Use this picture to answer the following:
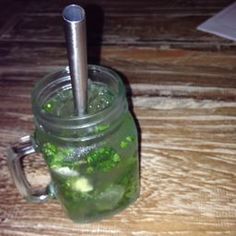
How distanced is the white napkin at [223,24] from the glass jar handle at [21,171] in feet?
1.54

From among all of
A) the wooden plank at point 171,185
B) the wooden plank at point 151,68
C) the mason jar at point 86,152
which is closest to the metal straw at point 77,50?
the mason jar at point 86,152

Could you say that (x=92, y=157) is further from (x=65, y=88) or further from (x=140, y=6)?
(x=140, y=6)

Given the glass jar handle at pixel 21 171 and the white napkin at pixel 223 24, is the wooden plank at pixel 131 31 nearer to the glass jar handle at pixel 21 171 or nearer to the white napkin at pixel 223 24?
the white napkin at pixel 223 24

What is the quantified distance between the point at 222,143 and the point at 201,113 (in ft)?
0.23

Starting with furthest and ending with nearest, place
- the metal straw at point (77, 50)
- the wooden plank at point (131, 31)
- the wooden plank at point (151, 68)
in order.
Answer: the wooden plank at point (131, 31)
the wooden plank at point (151, 68)
the metal straw at point (77, 50)

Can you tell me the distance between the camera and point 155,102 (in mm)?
Result: 633

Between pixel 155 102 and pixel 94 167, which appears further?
pixel 155 102

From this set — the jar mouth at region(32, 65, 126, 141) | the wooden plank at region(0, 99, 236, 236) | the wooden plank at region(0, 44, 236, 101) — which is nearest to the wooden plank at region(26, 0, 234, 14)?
the wooden plank at region(0, 44, 236, 101)

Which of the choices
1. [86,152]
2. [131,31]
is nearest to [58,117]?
[86,152]

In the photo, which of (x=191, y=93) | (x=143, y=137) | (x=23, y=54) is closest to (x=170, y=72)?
(x=191, y=93)

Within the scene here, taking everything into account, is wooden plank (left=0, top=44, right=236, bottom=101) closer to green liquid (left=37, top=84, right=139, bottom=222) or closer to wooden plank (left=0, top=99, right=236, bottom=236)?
wooden plank (left=0, top=99, right=236, bottom=236)

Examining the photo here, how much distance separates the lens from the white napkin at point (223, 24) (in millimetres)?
791

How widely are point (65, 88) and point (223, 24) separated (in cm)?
46

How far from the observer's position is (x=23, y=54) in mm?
791
